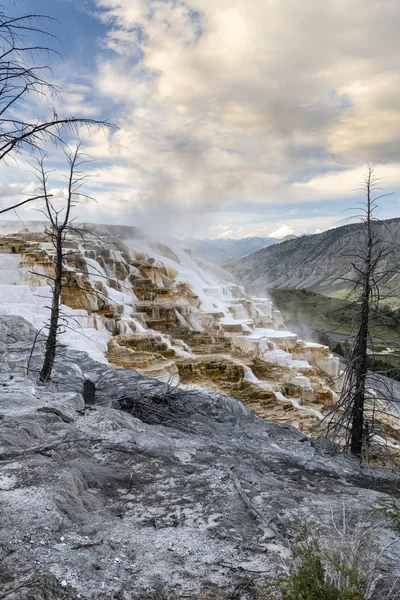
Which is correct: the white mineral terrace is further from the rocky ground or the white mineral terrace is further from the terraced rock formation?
the rocky ground

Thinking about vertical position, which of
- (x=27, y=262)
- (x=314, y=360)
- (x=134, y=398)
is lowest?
(x=314, y=360)

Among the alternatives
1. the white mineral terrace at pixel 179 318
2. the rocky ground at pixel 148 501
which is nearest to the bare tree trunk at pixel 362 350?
the rocky ground at pixel 148 501

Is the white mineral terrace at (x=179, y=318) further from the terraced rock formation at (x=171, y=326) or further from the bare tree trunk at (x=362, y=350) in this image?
the bare tree trunk at (x=362, y=350)

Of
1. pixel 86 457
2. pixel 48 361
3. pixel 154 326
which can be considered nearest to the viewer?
pixel 86 457

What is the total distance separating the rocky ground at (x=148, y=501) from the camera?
2936 millimetres

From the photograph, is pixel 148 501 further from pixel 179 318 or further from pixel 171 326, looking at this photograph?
pixel 179 318

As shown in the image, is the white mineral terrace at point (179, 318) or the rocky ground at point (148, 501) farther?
the white mineral terrace at point (179, 318)

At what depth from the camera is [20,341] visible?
53.7 feet

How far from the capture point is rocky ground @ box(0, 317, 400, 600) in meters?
2.94

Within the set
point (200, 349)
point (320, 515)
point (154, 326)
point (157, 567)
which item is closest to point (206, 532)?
point (157, 567)

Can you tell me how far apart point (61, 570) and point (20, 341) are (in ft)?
49.4

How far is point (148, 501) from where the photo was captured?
4367 millimetres

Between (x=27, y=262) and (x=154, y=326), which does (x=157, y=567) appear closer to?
(x=154, y=326)

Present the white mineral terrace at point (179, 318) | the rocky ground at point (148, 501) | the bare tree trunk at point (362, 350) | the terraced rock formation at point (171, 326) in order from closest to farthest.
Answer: the rocky ground at point (148, 501), the bare tree trunk at point (362, 350), the terraced rock formation at point (171, 326), the white mineral terrace at point (179, 318)
